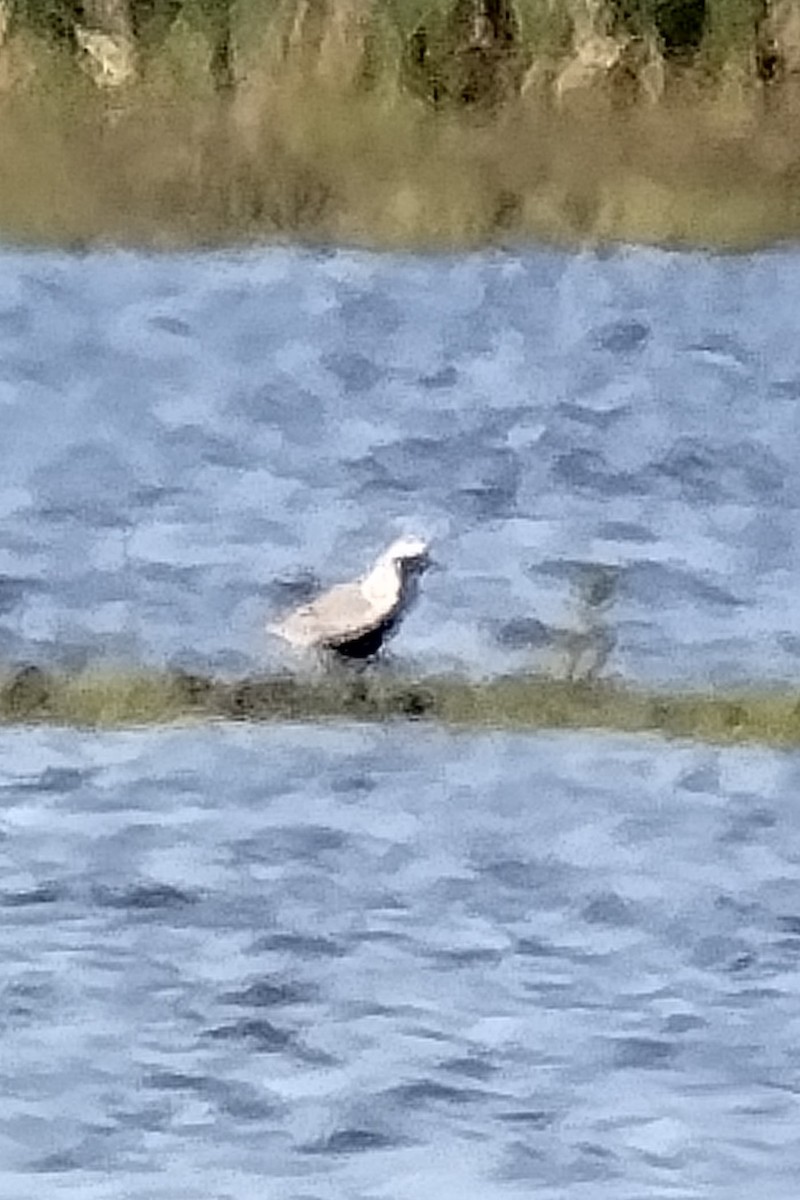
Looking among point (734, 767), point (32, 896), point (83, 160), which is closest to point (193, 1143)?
point (32, 896)

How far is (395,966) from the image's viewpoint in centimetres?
112

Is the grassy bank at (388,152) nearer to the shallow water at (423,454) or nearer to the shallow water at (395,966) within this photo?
the shallow water at (423,454)

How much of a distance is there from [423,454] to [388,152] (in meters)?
0.11

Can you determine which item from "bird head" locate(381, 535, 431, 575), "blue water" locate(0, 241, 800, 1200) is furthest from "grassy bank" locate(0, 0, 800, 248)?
"bird head" locate(381, 535, 431, 575)

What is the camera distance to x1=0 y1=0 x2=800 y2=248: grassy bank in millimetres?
1222

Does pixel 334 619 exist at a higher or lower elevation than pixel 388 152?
lower

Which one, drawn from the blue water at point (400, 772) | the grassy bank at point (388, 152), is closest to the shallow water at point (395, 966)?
the blue water at point (400, 772)

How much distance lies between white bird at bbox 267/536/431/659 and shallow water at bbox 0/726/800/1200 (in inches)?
1.3

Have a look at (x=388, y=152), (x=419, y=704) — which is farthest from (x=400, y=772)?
(x=388, y=152)

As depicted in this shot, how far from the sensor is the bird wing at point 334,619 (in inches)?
46.2

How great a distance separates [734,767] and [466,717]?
0.10 m

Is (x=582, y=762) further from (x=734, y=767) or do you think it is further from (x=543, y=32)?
(x=543, y=32)

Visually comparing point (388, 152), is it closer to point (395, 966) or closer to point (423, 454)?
point (423, 454)

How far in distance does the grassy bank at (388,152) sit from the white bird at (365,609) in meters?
0.12
